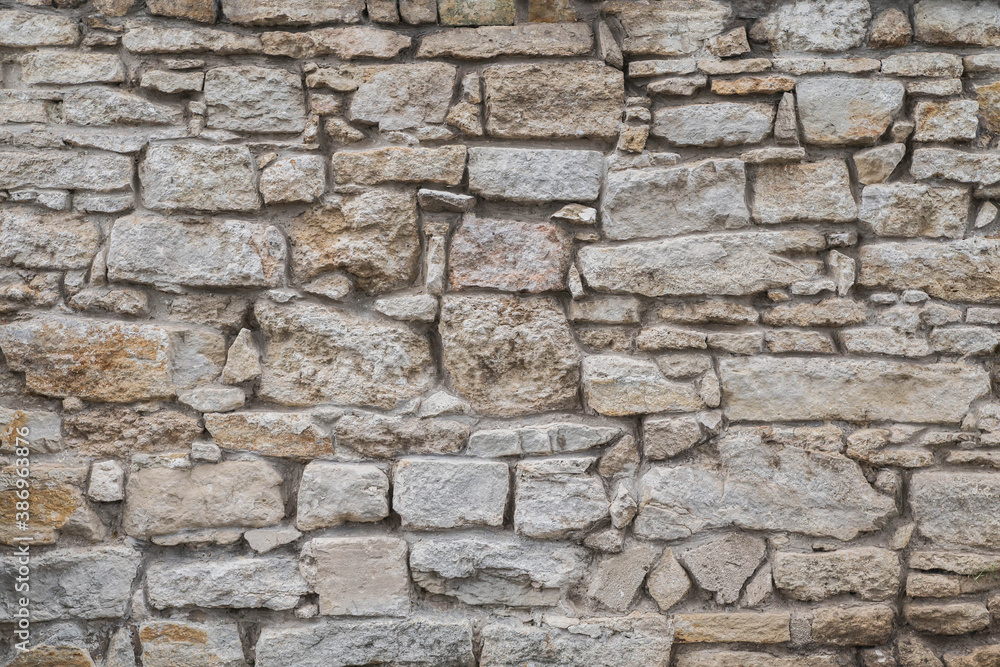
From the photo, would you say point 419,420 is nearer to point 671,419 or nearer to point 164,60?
point 671,419

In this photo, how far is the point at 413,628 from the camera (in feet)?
6.15

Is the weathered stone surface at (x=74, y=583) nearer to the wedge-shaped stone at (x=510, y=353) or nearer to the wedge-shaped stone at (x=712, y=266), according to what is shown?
the wedge-shaped stone at (x=510, y=353)

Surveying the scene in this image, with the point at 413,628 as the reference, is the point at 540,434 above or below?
above

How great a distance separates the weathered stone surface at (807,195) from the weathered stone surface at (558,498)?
927mm

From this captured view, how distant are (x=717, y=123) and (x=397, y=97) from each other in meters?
0.96

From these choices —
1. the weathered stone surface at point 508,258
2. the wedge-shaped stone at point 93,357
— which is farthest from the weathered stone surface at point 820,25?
the wedge-shaped stone at point 93,357

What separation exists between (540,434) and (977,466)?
128 centimetres

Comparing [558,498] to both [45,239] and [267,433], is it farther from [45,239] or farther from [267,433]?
[45,239]

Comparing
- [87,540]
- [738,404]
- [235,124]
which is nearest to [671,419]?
[738,404]

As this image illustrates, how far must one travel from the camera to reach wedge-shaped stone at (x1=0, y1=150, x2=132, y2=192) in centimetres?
191

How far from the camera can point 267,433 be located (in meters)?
1.90

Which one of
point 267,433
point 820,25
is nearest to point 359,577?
point 267,433

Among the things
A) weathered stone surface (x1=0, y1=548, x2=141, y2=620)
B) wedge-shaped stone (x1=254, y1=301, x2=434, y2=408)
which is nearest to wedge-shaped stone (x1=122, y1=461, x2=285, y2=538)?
weathered stone surface (x1=0, y1=548, x2=141, y2=620)

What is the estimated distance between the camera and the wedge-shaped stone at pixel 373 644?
187 cm
